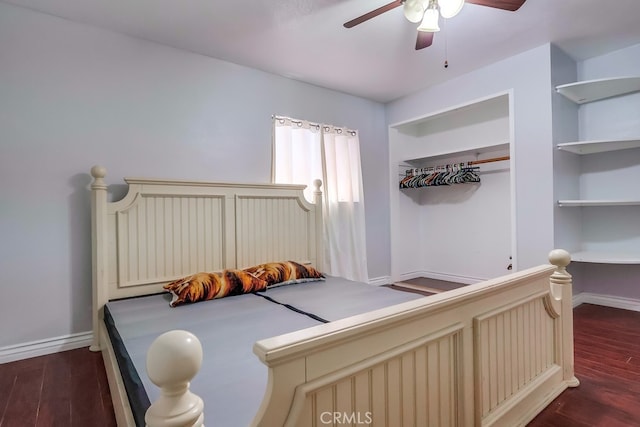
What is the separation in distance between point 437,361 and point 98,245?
2.25 metres

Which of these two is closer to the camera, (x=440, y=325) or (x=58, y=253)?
(x=440, y=325)

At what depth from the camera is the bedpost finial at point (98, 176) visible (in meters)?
2.21

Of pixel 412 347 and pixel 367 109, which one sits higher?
pixel 367 109

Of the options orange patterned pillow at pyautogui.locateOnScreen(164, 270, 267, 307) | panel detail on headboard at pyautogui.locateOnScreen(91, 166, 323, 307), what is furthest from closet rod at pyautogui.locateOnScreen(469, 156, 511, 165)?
orange patterned pillow at pyautogui.locateOnScreen(164, 270, 267, 307)

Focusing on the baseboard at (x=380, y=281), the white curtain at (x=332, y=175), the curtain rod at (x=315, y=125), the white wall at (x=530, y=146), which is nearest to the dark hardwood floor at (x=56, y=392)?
the white curtain at (x=332, y=175)

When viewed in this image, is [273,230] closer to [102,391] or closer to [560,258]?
[102,391]

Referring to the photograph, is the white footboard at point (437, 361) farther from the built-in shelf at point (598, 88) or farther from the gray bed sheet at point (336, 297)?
the built-in shelf at point (598, 88)

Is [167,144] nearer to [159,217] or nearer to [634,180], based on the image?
[159,217]

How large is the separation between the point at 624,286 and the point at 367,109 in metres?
3.22

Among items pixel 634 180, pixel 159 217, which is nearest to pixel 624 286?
pixel 634 180

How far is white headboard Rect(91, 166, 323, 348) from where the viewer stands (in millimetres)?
2295

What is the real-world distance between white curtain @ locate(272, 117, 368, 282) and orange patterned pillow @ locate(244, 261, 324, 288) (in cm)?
68

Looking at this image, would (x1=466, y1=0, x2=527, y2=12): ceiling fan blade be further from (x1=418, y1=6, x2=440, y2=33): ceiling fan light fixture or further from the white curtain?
the white curtain

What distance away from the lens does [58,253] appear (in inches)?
89.1
